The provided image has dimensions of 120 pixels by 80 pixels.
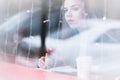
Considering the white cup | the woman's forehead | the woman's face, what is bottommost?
the white cup

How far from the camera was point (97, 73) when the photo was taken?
1.69 meters

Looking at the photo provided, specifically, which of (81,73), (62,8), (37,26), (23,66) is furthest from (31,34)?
(81,73)

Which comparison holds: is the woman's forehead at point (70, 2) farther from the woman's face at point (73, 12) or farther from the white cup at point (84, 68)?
the white cup at point (84, 68)

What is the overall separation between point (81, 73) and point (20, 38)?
852 mm

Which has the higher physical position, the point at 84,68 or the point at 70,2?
the point at 70,2

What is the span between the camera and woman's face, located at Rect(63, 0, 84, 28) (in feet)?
5.95

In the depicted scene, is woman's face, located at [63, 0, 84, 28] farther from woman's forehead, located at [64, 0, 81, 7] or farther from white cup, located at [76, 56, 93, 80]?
white cup, located at [76, 56, 93, 80]

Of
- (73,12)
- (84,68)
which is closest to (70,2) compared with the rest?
(73,12)

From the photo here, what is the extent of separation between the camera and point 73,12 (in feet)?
6.05

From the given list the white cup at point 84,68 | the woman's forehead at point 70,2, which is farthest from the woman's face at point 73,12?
the white cup at point 84,68

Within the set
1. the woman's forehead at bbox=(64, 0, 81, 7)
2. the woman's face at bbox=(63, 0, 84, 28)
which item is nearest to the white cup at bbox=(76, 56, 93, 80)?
the woman's face at bbox=(63, 0, 84, 28)

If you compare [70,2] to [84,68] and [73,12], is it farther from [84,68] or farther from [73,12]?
[84,68]

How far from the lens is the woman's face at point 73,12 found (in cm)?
181

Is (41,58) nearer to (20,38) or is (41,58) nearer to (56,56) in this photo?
(56,56)
